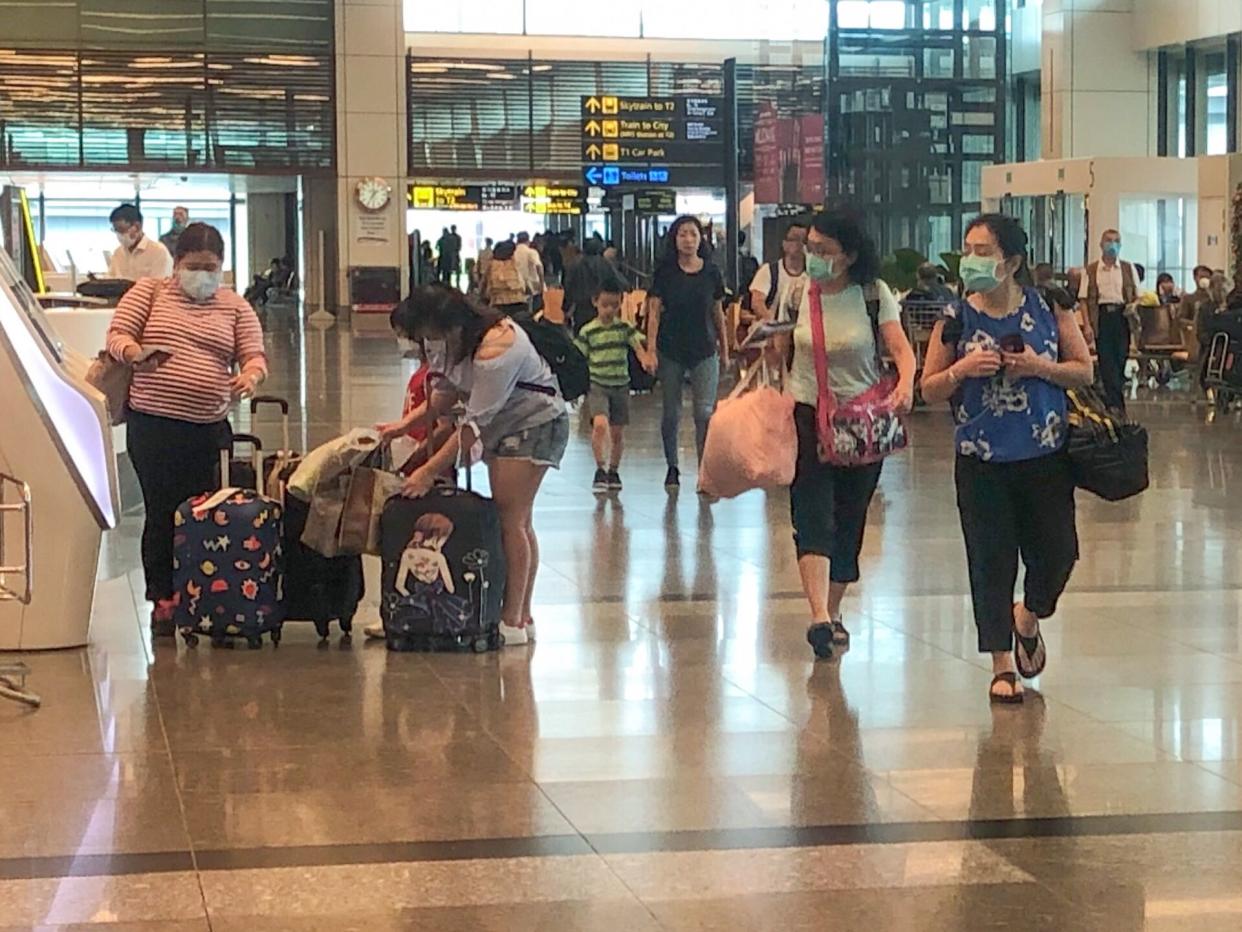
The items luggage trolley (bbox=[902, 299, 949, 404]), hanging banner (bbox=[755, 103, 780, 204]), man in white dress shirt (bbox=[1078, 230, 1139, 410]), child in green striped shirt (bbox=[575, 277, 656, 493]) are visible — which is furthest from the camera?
hanging banner (bbox=[755, 103, 780, 204])

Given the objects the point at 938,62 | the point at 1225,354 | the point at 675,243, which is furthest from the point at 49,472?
the point at 938,62

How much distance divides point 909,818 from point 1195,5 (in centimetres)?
2943

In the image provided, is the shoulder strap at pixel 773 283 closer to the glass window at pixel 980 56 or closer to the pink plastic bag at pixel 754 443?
the pink plastic bag at pixel 754 443

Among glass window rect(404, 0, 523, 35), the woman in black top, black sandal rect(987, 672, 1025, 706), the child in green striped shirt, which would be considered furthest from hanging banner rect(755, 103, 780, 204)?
black sandal rect(987, 672, 1025, 706)

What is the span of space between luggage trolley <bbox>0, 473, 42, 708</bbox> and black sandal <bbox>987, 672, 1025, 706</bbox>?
10.8 ft

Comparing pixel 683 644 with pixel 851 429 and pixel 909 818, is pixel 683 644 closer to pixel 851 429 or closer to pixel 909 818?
pixel 851 429

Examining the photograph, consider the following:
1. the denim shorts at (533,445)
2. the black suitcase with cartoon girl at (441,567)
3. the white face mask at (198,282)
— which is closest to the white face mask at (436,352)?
the denim shorts at (533,445)

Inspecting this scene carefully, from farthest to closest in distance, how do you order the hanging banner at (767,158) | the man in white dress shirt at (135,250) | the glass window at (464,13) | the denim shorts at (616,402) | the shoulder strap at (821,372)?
the glass window at (464,13), the hanging banner at (767,158), the denim shorts at (616,402), the man in white dress shirt at (135,250), the shoulder strap at (821,372)

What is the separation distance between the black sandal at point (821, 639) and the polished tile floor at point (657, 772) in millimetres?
77

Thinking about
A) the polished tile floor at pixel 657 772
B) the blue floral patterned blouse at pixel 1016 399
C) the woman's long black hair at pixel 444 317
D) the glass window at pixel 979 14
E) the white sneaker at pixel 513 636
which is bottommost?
the polished tile floor at pixel 657 772

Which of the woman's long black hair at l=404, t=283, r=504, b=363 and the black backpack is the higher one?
the woman's long black hair at l=404, t=283, r=504, b=363

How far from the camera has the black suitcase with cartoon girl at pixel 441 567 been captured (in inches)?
308

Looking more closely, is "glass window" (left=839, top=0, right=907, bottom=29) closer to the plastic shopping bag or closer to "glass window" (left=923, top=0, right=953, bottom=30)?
"glass window" (left=923, top=0, right=953, bottom=30)

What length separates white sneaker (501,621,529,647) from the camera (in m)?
8.04
